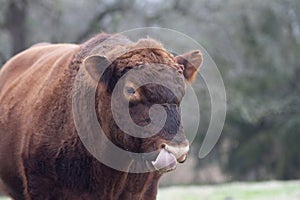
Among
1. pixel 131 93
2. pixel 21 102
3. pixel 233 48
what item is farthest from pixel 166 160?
pixel 233 48

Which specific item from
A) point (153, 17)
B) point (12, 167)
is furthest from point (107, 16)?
point (12, 167)

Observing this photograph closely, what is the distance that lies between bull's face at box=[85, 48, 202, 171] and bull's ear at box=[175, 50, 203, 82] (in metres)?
0.19

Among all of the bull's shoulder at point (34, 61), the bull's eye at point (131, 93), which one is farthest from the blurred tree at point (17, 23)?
the bull's eye at point (131, 93)

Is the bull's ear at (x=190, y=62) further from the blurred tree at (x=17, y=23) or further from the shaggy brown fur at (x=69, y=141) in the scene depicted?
the blurred tree at (x=17, y=23)

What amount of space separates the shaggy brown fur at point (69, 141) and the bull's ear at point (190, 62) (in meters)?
0.03

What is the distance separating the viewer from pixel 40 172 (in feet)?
17.3

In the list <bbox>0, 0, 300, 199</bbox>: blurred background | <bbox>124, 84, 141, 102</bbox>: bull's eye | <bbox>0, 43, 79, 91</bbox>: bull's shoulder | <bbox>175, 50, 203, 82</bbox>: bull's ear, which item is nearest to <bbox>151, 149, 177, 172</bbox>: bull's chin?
<bbox>124, 84, 141, 102</bbox>: bull's eye

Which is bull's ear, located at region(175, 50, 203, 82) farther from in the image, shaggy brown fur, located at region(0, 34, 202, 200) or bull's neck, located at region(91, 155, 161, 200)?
bull's neck, located at region(91, 155, 161, 200)

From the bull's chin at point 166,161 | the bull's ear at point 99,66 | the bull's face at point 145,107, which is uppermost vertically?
the bull's ear at point 99,66

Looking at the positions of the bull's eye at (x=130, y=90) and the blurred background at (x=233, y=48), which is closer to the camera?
the bull's eye at (x=130, y=90)

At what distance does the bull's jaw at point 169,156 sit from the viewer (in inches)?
174

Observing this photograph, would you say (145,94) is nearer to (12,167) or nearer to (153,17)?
(12,167)

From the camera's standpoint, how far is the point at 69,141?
519 cm

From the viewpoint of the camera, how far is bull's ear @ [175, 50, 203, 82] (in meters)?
5.27
